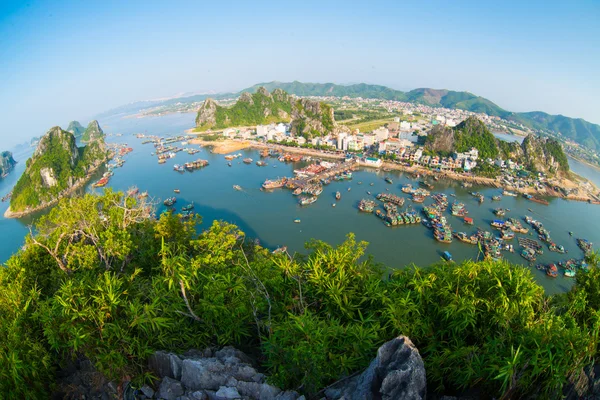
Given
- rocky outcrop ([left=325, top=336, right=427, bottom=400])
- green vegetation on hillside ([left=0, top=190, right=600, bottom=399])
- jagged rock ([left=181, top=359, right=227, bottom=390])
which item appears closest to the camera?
rocky outcrop ([left=325, top=336, right=427, bottom=400])

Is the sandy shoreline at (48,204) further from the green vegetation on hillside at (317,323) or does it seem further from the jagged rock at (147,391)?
the jagged rock at (147,391)

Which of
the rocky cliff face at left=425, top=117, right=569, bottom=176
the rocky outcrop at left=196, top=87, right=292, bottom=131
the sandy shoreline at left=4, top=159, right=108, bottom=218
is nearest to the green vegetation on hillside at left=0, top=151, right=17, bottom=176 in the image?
the sandy shoreline at left=4, top=159, right=108, bottom=218

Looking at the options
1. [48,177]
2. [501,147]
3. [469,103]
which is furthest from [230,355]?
[469,103]

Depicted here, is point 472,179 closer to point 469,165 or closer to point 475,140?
point 469,165

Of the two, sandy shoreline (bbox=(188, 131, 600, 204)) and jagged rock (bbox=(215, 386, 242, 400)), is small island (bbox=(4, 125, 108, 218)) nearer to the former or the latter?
sandy shoreline (bbox=(188, 131, 600, 204))

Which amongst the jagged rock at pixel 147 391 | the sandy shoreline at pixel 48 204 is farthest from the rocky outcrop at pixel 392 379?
the sandy shoreline at pixel 48 204
